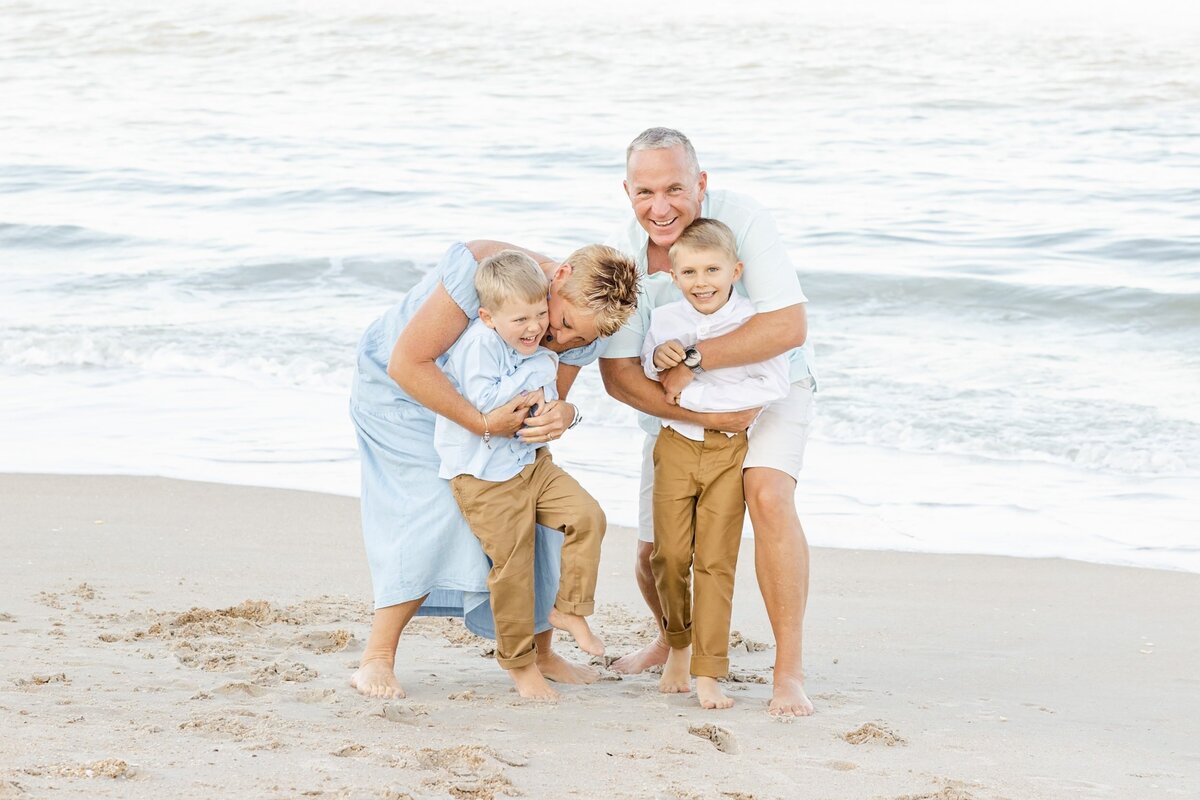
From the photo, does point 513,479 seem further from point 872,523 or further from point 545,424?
point 872,523

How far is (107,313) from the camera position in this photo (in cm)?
950

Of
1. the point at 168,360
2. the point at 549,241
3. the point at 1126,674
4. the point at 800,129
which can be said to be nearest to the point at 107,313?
the point at 168,360

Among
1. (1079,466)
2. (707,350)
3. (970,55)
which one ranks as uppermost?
(970,55)

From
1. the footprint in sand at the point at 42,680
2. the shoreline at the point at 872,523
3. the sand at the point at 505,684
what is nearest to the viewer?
the sand at the point at 505,684

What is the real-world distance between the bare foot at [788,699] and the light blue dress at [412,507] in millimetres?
650

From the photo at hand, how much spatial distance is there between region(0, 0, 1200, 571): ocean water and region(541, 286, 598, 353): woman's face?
2.36 meters

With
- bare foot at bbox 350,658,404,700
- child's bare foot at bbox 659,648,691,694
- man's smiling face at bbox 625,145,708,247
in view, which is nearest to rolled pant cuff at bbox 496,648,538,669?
bare foot at bbox 350,658,404,700

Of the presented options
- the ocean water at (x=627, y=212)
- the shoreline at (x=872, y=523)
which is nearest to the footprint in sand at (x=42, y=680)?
the shoreline at (x=872, y=523)

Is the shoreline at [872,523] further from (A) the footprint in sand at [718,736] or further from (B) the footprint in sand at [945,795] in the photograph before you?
(B) the footprint in sand at [945,795]

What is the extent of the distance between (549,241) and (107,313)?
13.9ft

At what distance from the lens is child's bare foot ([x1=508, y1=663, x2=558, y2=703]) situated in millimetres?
3500

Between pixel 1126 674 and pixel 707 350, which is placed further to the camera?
pixel 1126 674

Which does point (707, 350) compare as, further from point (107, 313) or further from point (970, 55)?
point (970, 55)

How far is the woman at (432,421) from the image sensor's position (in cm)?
334
